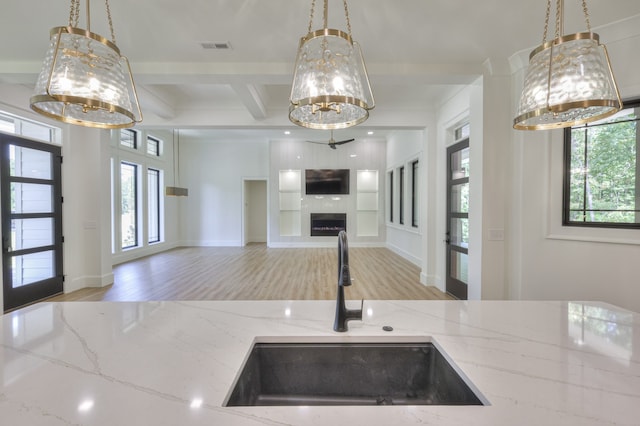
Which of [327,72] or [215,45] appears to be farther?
[215,45]

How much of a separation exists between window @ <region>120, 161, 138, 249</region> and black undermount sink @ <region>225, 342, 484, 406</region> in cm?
682

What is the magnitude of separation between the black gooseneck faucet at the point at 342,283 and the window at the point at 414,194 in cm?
543

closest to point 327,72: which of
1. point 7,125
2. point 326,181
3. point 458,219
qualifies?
point 458,219

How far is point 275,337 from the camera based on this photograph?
109 cm

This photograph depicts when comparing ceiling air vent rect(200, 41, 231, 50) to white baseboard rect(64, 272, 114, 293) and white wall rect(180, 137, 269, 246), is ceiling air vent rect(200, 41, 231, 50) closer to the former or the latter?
white baseboard rect(64, 272, 114, 293)

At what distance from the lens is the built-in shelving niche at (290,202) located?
866cm

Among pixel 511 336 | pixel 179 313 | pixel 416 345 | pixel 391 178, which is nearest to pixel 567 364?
pixel 511 336

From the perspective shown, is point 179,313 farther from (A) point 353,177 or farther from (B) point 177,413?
(A) point 353,177

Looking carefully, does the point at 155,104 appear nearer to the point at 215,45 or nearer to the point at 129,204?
the point at 215,45

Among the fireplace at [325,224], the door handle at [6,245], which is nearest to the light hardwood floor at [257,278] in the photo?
the door handle at [6,245]

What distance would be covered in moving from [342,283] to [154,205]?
8.28 metres

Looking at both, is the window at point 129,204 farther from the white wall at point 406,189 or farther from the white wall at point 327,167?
the white wall at point 406,189

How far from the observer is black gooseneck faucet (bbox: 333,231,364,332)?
41.6 inches

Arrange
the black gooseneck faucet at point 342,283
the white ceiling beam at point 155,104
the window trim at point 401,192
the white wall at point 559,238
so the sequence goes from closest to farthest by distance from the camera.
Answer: the black gooseneck faucet at point 342,283
the white wall at point 559,238
the white ceiling beam at point 155,104
the window trim at point 401,192
